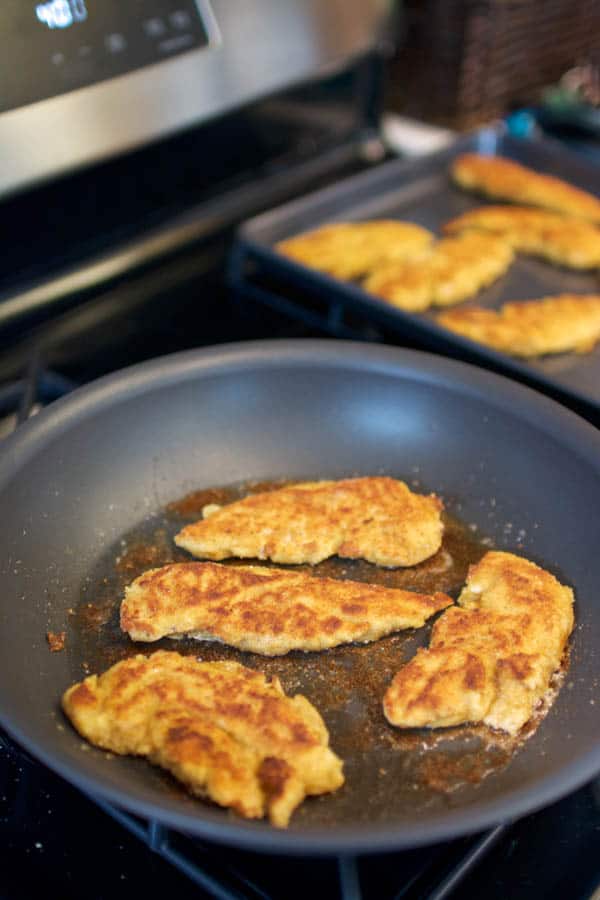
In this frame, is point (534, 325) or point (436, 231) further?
point (436, 231)

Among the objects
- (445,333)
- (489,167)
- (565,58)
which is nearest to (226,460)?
(445,333)

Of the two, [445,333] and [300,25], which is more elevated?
[300,25]

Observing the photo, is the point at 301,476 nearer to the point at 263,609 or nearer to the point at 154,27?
the point at 263,609

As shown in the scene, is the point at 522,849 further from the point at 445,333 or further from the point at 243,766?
the point at 445,333

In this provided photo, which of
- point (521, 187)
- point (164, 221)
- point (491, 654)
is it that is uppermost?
point (164, 221)

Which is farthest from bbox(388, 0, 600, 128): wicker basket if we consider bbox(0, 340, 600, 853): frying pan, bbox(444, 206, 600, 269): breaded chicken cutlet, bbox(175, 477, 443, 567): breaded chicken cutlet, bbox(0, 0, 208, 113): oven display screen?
bbox(175, 477, 443, 567): breaded chicken cutlet

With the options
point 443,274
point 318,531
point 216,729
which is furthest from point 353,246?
point 216,729

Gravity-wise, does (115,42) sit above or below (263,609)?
above
